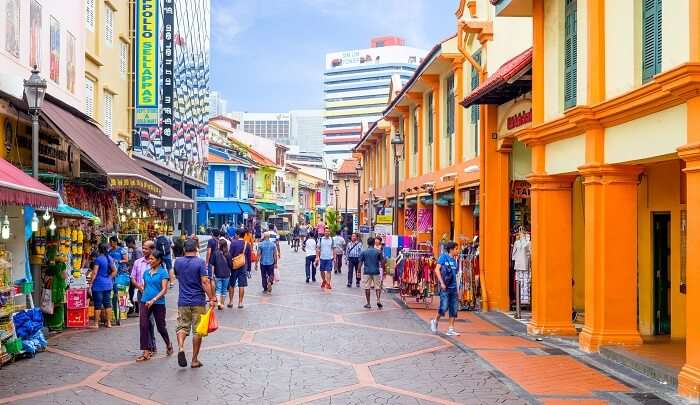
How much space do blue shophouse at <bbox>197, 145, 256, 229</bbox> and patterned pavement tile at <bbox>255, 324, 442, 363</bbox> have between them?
42.6 meters

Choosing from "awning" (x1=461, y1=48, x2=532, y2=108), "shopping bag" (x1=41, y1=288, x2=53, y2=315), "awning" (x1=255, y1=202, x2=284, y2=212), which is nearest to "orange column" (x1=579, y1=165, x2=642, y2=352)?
"awning" (x1=461, y1=48, x2=532, y2=108)

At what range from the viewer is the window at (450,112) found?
21.1m

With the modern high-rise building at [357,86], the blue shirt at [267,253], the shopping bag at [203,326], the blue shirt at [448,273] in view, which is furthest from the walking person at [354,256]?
the modern high-rise building at [357,86]

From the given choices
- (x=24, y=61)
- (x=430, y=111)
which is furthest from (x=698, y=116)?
(x=430, y=111)

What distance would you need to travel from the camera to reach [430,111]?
2456 cm

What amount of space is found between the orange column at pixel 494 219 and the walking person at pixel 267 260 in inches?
245

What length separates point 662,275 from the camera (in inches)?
482

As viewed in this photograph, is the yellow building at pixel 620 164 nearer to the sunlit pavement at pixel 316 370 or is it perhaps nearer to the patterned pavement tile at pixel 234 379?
the sunlit pavement at pixel 316 370

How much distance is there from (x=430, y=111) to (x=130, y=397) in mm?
17973

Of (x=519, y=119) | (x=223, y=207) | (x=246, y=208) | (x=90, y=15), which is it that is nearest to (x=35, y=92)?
(x=519, y=119)

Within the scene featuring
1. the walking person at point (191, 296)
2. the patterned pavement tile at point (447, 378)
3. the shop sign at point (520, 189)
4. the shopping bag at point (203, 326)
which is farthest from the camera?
the shop sign at point (520, 189)

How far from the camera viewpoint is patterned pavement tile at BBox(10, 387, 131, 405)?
790 cm

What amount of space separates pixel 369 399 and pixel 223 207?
48.9 meters

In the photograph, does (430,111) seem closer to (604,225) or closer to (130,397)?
(604,225)
